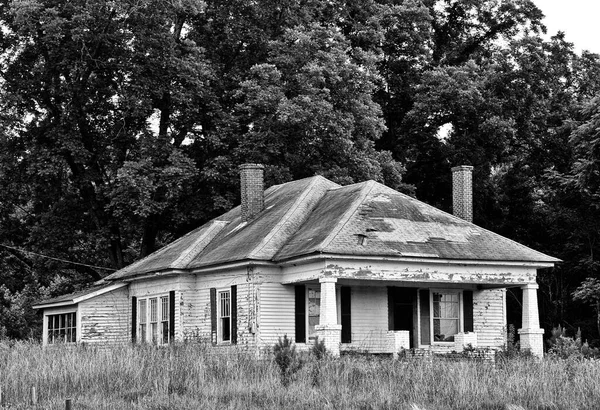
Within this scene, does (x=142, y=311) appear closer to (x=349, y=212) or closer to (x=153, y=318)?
(x=153, y=318)

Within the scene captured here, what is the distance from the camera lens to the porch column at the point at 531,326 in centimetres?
3350

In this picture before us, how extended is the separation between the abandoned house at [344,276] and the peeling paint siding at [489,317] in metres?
0.03

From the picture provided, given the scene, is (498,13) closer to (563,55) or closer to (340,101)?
(563,55)

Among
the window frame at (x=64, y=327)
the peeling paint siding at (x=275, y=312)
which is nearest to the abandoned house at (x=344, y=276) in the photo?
the peeling paint siding at (x=275, y=312)

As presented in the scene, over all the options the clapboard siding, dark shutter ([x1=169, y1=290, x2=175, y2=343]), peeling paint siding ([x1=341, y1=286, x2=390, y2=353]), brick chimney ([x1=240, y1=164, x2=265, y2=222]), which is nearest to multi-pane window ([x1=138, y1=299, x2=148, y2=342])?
the clapboard siding

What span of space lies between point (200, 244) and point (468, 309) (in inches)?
372

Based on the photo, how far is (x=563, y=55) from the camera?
167 ft

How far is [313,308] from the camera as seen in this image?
1294 inches

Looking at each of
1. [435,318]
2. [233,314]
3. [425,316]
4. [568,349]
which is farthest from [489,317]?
[233,314]

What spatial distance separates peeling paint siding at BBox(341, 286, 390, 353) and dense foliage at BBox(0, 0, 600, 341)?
400 inches

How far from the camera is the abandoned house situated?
31141 millimetres

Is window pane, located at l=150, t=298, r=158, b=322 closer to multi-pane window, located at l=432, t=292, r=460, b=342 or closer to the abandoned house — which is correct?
the abandoned house

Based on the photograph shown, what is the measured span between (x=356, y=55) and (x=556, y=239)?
44.8 ft

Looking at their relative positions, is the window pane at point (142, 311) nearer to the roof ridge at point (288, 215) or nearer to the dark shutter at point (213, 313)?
the dark shutter at point (213, 313)
